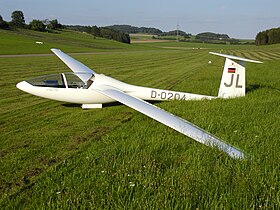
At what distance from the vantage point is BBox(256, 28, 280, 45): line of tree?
129m

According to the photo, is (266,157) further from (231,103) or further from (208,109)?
(231,103)

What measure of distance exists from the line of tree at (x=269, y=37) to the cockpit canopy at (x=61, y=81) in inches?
5420

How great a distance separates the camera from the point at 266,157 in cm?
429

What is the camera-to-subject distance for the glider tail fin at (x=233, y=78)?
31.3ft

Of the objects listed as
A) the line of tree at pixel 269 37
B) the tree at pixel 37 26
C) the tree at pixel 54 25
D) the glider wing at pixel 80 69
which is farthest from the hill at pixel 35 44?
the line of tree at pixel 269 37

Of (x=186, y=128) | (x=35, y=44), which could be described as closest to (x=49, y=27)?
(x=35, y=44)

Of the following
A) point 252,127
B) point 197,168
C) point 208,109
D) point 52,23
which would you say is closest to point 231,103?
point 208,109

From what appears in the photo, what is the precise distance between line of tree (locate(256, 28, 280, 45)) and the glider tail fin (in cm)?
13515

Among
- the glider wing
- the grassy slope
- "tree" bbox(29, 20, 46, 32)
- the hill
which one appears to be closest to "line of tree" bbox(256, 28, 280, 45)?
the grassy slope

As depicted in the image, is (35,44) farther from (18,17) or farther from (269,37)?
(269,37)

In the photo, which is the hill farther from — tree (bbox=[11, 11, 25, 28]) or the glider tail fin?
the glider tail fin

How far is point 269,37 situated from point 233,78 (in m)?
137

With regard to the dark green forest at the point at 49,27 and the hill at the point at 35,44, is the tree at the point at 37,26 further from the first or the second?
the hill at the point at 35,44

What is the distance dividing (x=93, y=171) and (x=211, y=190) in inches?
66.8
